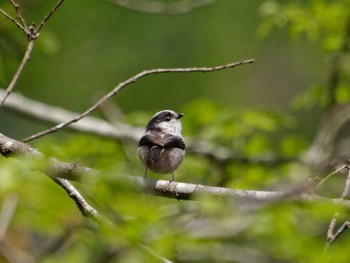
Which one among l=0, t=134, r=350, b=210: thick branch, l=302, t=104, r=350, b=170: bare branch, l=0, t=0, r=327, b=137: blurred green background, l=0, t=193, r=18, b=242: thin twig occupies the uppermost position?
l=0, t=0, r=327, b=137: blurred green background

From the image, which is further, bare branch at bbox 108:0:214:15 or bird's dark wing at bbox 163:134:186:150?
bare branch at bbox 108:0:214:15

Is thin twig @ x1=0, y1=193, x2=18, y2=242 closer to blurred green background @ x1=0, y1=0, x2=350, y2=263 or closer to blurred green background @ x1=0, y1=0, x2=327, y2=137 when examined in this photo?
blurred green background @ x1=0, y1=0, x2=350, y2=263

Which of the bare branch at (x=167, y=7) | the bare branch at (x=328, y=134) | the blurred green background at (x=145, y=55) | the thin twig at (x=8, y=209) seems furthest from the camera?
the blurred green background at (x=145, y=55)

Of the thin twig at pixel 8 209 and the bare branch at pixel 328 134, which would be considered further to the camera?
the bare branch at pixel 328 134

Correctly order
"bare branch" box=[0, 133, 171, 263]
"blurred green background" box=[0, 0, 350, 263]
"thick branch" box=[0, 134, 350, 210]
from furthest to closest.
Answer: "bare branch" box=[0, 133, 171, 263] < "thick branch" box=[0, 134, 350, 210] < "blurred green background" box=[0, 0, 350, 263]

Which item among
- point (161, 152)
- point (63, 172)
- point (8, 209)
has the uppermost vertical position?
point (161, 152)

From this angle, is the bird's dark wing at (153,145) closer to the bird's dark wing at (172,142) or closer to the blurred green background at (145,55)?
the bird's dark wing at (172,142)

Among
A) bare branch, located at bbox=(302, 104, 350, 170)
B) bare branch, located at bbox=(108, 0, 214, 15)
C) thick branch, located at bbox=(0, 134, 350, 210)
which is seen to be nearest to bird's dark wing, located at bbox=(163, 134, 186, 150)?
thick branch, located at bbox=(0, 134, 350, 210)

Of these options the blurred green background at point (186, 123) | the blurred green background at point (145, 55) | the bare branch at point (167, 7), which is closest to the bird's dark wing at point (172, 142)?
the blurred green background at point (186, 123)

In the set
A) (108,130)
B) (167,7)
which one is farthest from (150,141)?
(167,7)

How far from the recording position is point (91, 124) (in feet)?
28.5

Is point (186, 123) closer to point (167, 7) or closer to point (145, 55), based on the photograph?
point (167, 7)

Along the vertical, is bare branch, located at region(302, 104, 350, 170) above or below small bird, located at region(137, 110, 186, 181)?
above

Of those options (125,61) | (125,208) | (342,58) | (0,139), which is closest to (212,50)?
(125,61)
